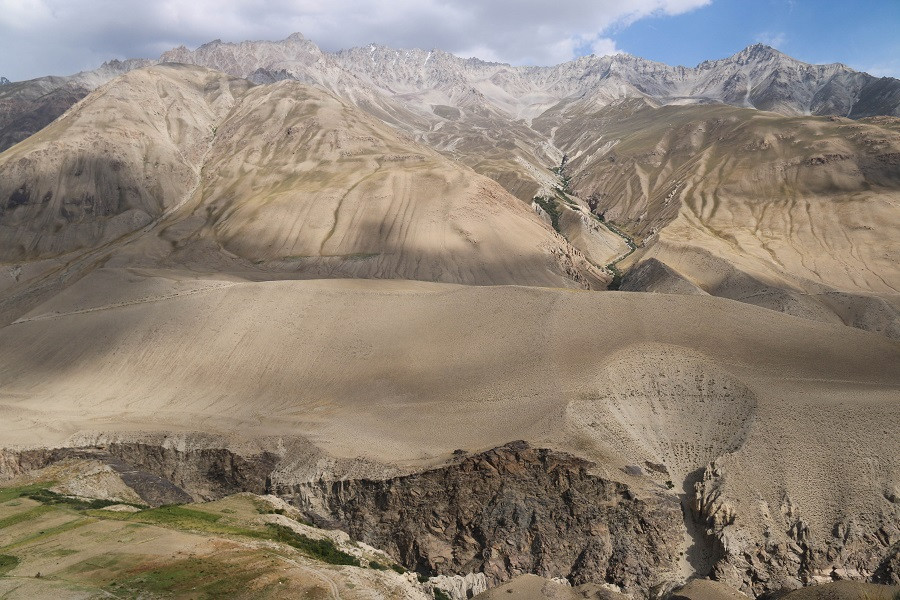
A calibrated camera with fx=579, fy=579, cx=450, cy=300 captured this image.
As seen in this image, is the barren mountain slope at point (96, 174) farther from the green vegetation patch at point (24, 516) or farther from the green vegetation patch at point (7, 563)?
the green vegetation patch at point (7, 563)

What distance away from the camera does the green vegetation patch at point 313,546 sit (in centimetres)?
3128

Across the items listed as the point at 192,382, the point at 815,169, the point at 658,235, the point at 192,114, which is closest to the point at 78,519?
the point at 192,382

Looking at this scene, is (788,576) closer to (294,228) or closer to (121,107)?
(294,228)

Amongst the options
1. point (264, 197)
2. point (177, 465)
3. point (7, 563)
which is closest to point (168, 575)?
point (7, 563)

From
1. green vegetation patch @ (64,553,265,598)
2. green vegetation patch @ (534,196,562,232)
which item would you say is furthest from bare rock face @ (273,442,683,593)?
green vegetation patch @ (534,196,562,232)

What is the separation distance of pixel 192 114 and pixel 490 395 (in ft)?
546

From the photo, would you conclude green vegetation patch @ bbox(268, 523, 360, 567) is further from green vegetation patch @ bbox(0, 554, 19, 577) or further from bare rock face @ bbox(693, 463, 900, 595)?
bare rock face @ bbox(693, 463, 900, 595)

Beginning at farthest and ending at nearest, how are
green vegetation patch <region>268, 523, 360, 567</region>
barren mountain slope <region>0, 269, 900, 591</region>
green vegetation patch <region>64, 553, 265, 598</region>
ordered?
barren mountain slope <region>0, 269, 900, 591</region>
green vegetation patch <region>268, 523, 360, 567</region>
green vegetation patch <region>64, 553, 265, 598</region>

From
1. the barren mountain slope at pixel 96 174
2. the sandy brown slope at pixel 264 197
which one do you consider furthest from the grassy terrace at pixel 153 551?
the barren mountain slope at pixel 96 174

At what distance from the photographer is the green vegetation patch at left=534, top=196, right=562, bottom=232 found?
150 meters

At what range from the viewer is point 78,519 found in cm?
3212

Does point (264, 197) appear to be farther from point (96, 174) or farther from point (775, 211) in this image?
point (775, 211)

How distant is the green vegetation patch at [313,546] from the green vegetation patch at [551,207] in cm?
12082

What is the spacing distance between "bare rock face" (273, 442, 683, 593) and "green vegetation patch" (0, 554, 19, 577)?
17172 mm
